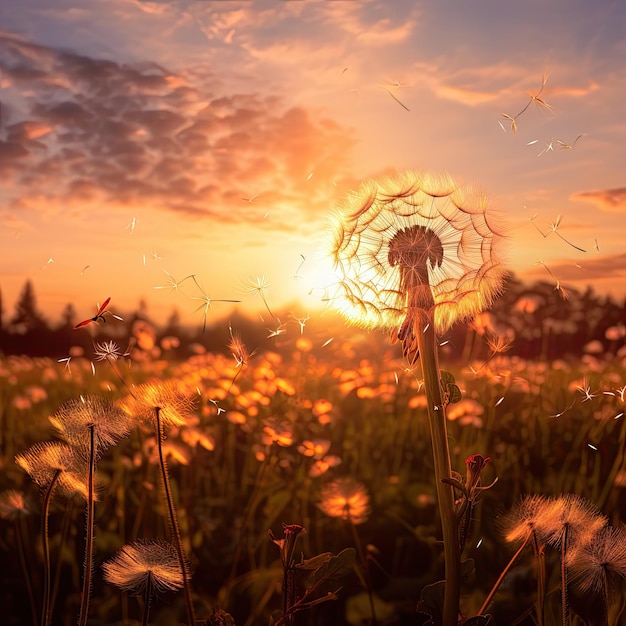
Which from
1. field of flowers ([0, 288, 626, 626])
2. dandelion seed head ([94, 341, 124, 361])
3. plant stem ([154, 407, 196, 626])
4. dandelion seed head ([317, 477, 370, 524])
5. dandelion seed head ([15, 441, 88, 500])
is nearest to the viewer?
plant stem ([154, 407, 196, 626])

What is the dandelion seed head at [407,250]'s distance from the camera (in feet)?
5.48

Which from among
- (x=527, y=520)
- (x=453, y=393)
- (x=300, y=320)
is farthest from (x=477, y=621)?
(x=300, y=320)

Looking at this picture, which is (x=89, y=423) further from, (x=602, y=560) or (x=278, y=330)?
(x=602, y=560)

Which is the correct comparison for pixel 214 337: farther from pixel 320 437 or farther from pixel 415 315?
pixel 415 315

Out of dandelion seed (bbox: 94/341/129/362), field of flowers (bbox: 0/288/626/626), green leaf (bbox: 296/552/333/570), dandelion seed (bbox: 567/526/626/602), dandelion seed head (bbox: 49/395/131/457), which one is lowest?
field of flowers (bbox: 0/288/626/626)

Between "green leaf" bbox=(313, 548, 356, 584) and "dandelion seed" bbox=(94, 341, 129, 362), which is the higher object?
"dandelion seed" bbox=(94, 341, 129, 362)

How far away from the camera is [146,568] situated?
5.02 ft

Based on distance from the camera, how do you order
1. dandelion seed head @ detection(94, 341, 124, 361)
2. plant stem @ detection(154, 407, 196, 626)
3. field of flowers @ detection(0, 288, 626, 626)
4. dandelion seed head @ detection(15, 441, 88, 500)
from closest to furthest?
plant stem @ detection(154, 407, 196, 626)
dandelion seed head @ detection(15, 441, 88, 500)
dandelion seed head @ detection(94, 341, 124, 361)
field of flowers @ detection(0, 288, 626, 626)

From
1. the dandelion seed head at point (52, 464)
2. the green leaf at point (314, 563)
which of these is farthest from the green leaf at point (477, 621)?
the dandelion seed head at point (52, 464)

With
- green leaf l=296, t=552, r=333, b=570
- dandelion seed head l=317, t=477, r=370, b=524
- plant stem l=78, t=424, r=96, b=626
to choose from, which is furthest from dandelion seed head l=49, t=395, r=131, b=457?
dandelion seed head l=317, t=477, r=370, b=524

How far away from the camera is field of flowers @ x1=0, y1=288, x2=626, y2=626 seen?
199cm

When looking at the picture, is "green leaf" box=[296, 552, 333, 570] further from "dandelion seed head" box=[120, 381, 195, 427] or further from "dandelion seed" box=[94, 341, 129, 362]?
"dandelion seed" box=[94, 341, 129, 362]

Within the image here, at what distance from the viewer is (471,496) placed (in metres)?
1.46

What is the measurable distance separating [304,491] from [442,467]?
6.32 feet
